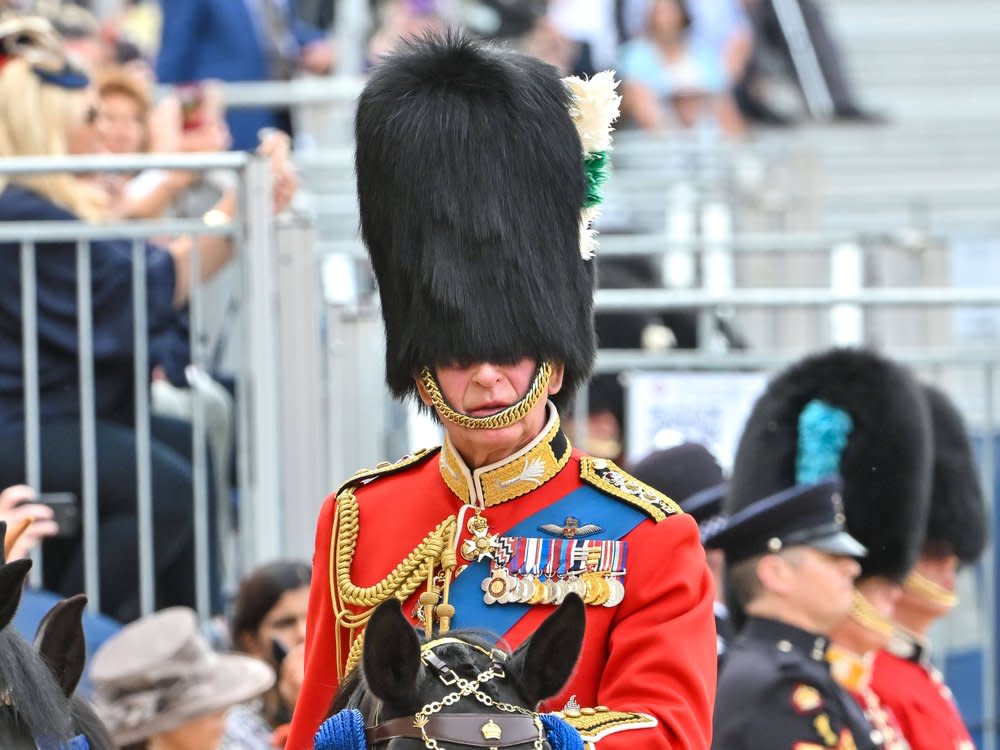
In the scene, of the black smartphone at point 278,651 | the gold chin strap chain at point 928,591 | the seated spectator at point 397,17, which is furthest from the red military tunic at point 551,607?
the seated spectator at point 397,17

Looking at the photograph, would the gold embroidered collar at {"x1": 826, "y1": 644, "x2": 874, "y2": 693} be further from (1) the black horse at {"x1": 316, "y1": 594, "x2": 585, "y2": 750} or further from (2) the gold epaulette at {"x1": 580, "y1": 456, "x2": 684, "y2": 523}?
(1) the black horse at {"x1": 316, "y1": 594, "x2": 585, "y2": 750}

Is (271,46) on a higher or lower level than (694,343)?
higher

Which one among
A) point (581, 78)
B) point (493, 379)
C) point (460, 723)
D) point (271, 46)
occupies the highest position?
point (271, 46)

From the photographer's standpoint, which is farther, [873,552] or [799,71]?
[799,71]

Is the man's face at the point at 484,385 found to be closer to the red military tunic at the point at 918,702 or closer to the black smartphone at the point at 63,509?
the black smartphone at the point at 63,509

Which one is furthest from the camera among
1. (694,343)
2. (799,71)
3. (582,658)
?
(799,71)

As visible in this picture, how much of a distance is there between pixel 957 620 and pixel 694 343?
6.42 feet

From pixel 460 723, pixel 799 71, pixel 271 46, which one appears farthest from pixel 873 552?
pixel 799 71

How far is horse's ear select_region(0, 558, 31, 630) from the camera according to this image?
10.3ft

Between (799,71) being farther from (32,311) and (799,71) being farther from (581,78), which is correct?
(581,78)

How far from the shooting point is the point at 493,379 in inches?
142

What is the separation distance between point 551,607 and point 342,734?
641 millimetres

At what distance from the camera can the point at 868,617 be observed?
20.7 ft

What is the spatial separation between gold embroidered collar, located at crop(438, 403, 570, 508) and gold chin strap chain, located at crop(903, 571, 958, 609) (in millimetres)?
3423
